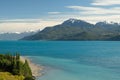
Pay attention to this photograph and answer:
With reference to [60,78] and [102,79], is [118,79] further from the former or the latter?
[60,78]

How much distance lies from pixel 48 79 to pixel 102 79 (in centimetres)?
1576

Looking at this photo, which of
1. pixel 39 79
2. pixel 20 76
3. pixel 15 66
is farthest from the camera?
pixel 39 79

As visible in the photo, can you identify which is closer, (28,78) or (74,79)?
(28,78)

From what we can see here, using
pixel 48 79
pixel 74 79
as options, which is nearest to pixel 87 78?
pixel 74 79

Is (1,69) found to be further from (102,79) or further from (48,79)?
(102,79)

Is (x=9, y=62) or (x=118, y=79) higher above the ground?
(x=9, y=62)

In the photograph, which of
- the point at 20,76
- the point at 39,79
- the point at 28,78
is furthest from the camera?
the point at 39,79

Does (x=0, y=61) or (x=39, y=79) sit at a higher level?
(x=0, y=61)

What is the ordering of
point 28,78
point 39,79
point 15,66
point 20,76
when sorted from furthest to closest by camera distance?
point 39,79 → point 15,66 → point 20,76 → point 28,78

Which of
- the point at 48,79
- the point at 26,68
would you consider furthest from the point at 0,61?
the point at 48,79

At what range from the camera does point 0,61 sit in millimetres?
76562

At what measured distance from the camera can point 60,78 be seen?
267ft

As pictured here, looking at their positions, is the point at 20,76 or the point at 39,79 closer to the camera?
the point at 20,76

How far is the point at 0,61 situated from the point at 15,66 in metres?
6.14
